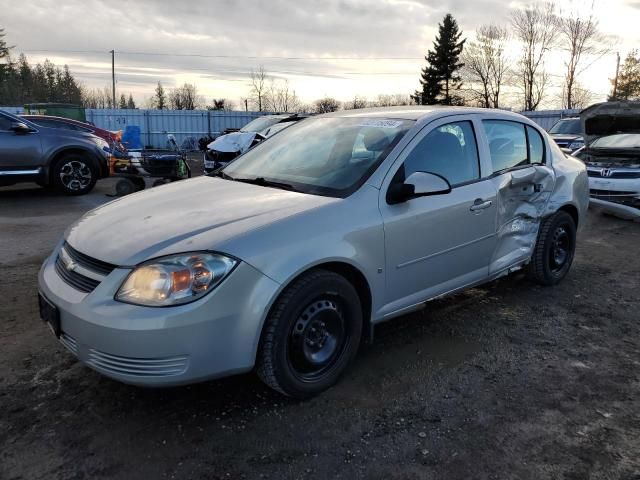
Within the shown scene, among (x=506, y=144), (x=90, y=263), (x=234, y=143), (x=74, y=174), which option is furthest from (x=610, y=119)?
(x=90, y=263)

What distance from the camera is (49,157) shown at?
9484 millimetres

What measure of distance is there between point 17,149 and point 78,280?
7.73 metres

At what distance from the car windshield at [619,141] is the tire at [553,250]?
586 centimetres

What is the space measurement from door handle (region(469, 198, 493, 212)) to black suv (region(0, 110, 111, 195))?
26.5 feet

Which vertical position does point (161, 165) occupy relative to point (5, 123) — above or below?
below

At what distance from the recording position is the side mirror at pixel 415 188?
322cm

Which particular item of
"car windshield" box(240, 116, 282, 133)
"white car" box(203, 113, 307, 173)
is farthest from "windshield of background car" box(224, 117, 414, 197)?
"car windshield" box(240, 116, 282, 133)

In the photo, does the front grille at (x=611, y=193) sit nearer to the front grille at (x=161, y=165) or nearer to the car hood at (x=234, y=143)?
the front grille at (x=161, y=165)

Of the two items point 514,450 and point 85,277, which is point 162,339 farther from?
point 514,450

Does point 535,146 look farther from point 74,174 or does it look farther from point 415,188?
point 74,174

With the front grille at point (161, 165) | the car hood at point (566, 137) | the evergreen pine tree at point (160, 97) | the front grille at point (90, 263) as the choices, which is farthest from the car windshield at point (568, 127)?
the evergreen pine tree at point (160, 97)

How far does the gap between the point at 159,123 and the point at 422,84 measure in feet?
87.0

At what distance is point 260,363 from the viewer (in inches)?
109

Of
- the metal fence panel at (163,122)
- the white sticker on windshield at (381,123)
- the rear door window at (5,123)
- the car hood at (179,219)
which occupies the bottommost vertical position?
the car hood at (179,219)
